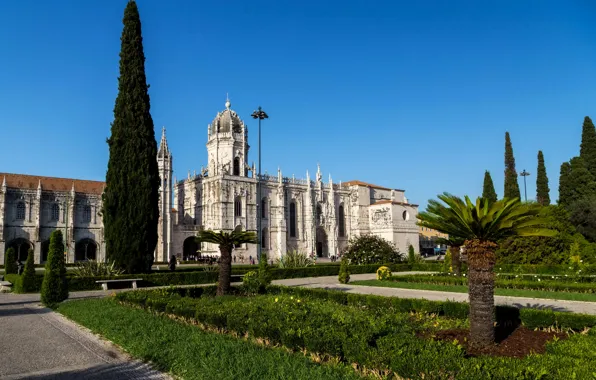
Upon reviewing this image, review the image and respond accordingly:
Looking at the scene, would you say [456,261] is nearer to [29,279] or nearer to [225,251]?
[225,251]

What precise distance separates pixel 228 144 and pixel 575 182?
3638 centimetres

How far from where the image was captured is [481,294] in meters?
8.02

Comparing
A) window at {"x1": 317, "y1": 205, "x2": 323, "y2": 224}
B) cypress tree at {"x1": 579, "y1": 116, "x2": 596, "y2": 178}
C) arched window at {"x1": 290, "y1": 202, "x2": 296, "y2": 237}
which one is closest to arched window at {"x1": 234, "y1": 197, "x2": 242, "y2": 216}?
arched window at {"x1": 290, "y1": 202, "x2": 296, "y2": 237}

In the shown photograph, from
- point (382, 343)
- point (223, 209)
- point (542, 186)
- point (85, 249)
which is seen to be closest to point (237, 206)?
point (223, 209)

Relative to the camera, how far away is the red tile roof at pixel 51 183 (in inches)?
1777

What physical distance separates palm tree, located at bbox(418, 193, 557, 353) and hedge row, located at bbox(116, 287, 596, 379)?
1.03 m

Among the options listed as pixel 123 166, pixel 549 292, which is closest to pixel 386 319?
pixel 549 292

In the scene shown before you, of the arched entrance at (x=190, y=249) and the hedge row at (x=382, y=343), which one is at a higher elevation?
the arched entrance at (x=190, y=249)

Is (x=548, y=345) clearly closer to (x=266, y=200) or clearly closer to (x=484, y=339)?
(x=484, y=339)

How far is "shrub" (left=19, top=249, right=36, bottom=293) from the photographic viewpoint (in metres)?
20.0

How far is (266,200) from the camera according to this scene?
56.5 metres

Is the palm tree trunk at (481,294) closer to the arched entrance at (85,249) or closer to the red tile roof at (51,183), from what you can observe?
the arched entrance at (85,249)

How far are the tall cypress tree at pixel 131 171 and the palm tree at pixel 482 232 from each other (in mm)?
18814

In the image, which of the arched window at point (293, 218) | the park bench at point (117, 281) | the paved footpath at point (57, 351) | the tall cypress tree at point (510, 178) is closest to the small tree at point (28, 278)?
the park bench at point (117, 281)
